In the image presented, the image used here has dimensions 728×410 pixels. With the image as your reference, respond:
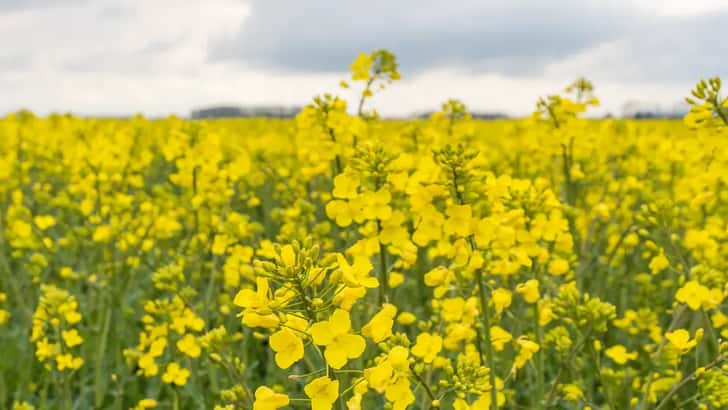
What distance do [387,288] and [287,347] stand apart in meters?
1.10

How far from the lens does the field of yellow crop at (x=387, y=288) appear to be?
1849 mm

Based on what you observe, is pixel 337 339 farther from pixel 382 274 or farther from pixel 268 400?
pixel 382 274

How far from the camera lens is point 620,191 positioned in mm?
6156

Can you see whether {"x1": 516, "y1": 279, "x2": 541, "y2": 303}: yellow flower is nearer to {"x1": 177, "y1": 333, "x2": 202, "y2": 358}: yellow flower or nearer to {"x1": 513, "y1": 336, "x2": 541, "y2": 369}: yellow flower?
{"x1": 513, "y1": 336, "x2": 541, "y2": 369}: yellow flower

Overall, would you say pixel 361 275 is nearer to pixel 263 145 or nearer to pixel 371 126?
pixel 371 126

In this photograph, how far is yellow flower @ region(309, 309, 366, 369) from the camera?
144cm

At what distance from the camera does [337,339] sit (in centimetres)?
147

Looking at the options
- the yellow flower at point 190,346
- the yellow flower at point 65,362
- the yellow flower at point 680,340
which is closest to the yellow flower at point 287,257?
the yellow flower at point 680,340

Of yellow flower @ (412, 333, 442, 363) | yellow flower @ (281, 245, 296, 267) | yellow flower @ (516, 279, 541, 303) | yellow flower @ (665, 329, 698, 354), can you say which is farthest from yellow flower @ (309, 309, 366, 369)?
yellow flower @ (665, 329, 698, 354)

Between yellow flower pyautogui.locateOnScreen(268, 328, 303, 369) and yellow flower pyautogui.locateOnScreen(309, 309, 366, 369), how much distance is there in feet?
0.27

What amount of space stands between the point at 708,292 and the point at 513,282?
3.81ft

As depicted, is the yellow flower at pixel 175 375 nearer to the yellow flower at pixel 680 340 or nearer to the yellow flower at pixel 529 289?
the yellow flower at pixel 529 289

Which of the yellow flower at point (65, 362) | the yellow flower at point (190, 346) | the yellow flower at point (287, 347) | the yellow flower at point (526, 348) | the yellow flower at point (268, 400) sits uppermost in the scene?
the yellow flower at point (287, 347)

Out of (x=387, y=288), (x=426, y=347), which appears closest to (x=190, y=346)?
(x=387, y=288)
